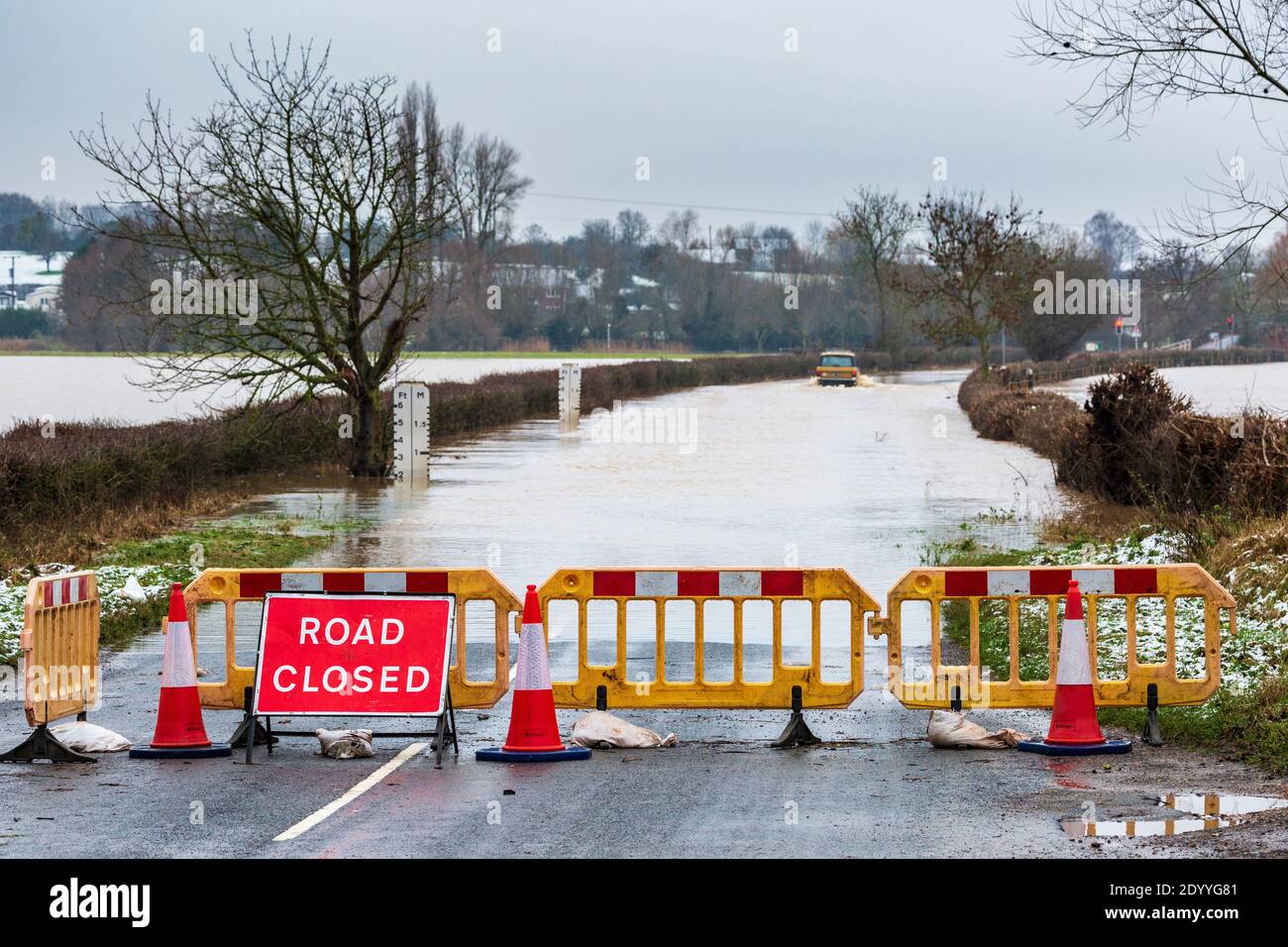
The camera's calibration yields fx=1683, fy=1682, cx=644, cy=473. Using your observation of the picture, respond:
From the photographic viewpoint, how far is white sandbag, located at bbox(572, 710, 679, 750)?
10031mm

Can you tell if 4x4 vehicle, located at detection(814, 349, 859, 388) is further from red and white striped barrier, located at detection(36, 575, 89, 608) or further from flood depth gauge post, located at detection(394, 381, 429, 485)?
red and white striped barrier, located at detection(36, 575, 89, 608)

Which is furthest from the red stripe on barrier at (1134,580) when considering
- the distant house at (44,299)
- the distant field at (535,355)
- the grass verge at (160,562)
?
the distant house at (44,299)

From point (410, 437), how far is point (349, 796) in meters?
24.9

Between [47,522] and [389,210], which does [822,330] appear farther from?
[47,522]

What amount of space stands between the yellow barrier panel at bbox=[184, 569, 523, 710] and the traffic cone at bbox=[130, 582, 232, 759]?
48cm

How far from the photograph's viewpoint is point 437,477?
1297 inches

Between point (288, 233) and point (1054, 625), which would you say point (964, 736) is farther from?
point (288, 233)

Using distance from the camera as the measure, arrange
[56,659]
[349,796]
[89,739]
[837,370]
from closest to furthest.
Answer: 1. [349,796]
2. [89,739]
3. [56,659]
4. [837,370]

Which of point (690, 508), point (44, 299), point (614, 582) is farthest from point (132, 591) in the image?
point (44, 299)

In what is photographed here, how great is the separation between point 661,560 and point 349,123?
14.4 metres

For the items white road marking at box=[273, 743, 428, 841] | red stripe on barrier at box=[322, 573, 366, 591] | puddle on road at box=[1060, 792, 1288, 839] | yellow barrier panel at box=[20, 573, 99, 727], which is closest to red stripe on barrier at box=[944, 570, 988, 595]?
puddle on road at box=[1060, 792, 1288, 839]

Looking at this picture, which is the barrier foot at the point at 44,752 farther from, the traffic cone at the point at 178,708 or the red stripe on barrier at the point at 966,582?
the red stripe on barrier at the point at 966,582

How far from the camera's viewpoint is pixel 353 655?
10.0 m

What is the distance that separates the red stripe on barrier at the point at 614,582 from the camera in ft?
34.5
